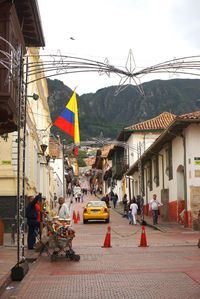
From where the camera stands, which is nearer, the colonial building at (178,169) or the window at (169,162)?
the colonial building at (178,169)

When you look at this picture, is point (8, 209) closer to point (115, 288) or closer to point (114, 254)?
point (114, 254)

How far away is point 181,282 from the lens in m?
10.6

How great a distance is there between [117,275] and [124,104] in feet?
429

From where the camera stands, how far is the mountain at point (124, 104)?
418ft

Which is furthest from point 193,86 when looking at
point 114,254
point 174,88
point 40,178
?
point 114,254

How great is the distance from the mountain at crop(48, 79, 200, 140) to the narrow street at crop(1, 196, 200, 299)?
103 metres

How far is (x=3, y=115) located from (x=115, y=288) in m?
7.29

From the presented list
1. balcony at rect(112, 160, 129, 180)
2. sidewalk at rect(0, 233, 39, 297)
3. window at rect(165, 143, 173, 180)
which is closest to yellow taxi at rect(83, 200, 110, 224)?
window at rect(165, 143, 173, 180)

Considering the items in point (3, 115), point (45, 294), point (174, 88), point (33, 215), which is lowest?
point (45, 294)

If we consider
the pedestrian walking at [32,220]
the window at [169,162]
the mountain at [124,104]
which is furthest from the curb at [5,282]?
the mountain at [124,104]

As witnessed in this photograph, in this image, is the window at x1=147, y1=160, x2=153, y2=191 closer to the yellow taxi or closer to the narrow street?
the yellow taxi

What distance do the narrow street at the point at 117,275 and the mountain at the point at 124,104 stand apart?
103 m

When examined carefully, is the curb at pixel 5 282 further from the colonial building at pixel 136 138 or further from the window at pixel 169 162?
the colonial building at pixel 136 138

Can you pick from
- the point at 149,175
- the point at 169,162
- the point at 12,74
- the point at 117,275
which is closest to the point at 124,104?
the point at 149,175
